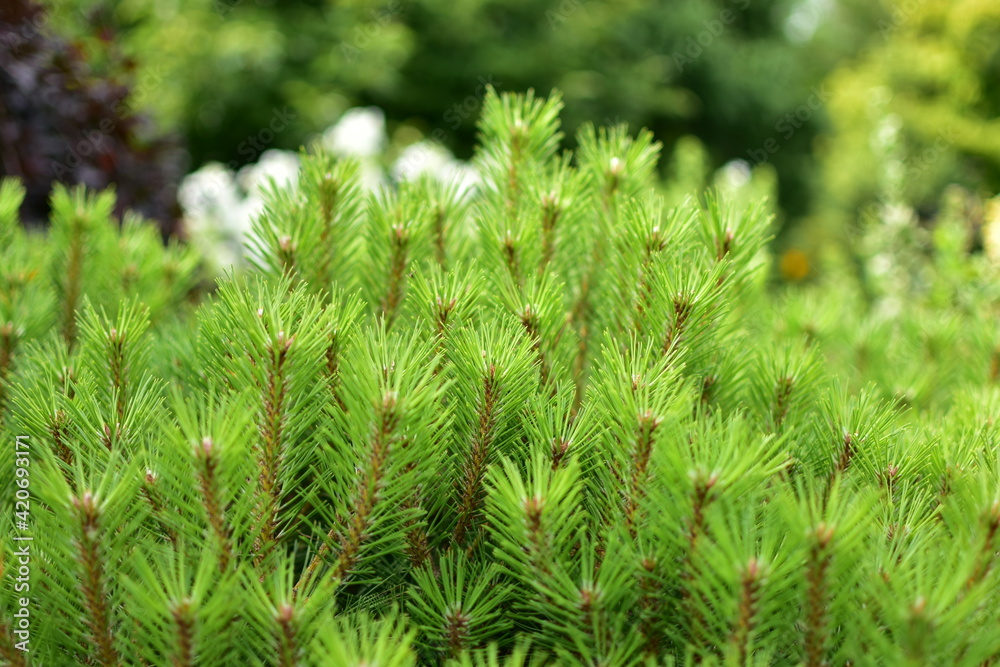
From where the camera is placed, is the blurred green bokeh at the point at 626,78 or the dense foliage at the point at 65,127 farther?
the blurred green bokeh at the point at 626,78

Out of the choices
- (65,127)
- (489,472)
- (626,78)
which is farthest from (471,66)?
(489,472)

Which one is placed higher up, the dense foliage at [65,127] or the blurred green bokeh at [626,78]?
the blurred green bokeh at [626,78]

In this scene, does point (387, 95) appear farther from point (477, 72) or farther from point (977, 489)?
point (977, 489)

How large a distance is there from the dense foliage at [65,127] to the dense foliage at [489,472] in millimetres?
1886

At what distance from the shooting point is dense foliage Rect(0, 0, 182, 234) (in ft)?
8.56

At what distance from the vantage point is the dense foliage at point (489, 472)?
621mm

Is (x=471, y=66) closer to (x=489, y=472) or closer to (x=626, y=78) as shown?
(x=626, y=78)

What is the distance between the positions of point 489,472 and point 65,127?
2.75m

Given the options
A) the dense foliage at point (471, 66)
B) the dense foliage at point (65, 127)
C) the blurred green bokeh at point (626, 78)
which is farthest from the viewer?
the blurred green bokeh at point (626, 78)

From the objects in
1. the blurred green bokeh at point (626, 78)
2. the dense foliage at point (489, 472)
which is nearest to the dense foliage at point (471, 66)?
the blurred green bokeh at point (626, 78)

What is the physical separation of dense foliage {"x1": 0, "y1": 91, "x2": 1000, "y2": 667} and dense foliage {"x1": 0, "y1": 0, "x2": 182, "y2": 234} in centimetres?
189

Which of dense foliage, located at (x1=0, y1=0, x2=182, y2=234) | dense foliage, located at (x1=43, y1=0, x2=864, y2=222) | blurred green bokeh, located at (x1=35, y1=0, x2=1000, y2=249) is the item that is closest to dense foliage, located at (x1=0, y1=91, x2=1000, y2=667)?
dense foliage, located at (x1=0, y1=0, x2=182, y2=234)

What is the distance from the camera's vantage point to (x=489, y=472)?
0.71 meters

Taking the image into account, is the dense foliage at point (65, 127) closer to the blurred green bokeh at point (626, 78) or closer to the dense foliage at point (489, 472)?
the dense foliage at point (489, 472)
